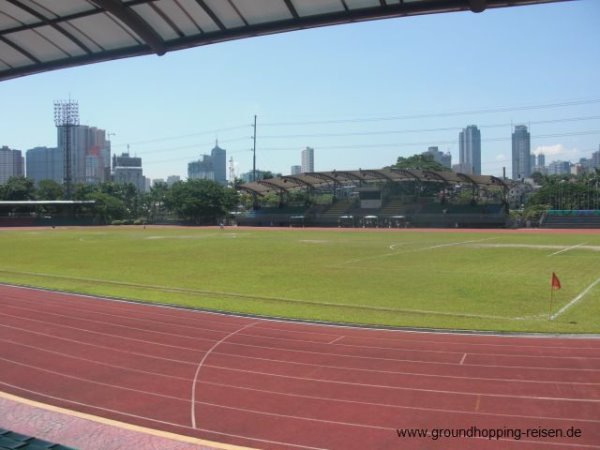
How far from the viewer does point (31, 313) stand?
616 inches

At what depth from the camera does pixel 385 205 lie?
277ft

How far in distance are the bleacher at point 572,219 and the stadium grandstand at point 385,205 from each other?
626cm

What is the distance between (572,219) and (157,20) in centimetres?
7666

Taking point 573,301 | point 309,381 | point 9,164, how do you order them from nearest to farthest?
point 309,381 < point 573,301 < point 9,164

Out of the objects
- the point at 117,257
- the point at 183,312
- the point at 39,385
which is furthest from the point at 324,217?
the point at 39,385

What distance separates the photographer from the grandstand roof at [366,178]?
71.7 m

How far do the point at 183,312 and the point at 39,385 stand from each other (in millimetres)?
6266

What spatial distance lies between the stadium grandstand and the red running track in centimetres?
6231

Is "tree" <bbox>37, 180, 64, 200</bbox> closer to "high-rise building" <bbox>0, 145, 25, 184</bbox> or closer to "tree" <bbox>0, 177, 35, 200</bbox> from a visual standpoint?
"tree" <bbox>0, 177, 35, 200</bbox>

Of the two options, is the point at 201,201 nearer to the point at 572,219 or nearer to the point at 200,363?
the point at 572,219

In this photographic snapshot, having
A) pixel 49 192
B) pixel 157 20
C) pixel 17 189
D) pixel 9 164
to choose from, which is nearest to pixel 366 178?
pixel 157 20

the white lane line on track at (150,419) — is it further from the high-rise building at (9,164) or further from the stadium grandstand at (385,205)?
the high-rise building at (9,164)

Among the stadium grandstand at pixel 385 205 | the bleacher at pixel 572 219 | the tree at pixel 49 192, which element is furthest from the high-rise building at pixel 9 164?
the bleacher at pixel 572 219

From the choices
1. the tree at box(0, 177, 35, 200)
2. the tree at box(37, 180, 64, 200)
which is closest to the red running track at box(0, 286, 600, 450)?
the tree at box(0, 177, 35, 200)
